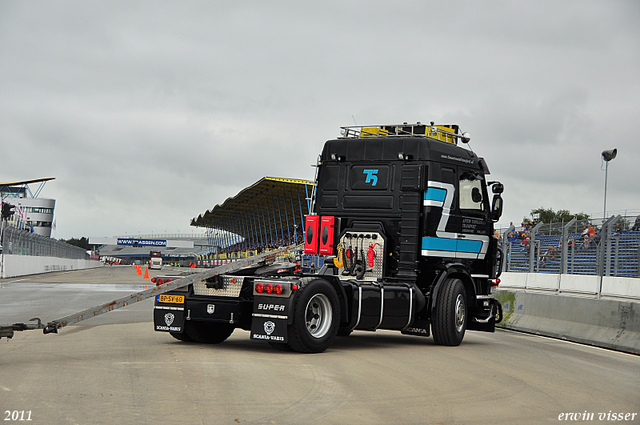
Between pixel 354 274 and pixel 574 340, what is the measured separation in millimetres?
5078

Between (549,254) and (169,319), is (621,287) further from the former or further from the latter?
(169,319)

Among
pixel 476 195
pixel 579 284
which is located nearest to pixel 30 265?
pixel 579 284

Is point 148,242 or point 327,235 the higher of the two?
point 148,242

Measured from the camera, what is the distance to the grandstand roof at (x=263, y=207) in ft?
168

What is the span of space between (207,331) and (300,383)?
4022mm

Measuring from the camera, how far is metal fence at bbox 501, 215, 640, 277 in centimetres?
1505

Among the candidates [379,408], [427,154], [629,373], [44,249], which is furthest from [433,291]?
[44,249]

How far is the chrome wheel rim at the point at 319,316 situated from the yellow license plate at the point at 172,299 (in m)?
1.91

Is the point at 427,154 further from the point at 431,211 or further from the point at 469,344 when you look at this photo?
the point at 469,344

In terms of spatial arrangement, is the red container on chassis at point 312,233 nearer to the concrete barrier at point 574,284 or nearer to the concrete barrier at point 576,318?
the concrete barrier at point 576,318

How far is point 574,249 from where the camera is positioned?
17.3 metres

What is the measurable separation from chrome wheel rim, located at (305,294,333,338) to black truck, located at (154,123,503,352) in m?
0.02

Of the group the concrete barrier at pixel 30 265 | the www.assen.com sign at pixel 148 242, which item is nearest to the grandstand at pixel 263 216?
the concrete barrier at pixel 30 265

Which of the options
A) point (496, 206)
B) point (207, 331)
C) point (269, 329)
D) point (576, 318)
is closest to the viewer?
point (269, 329)
